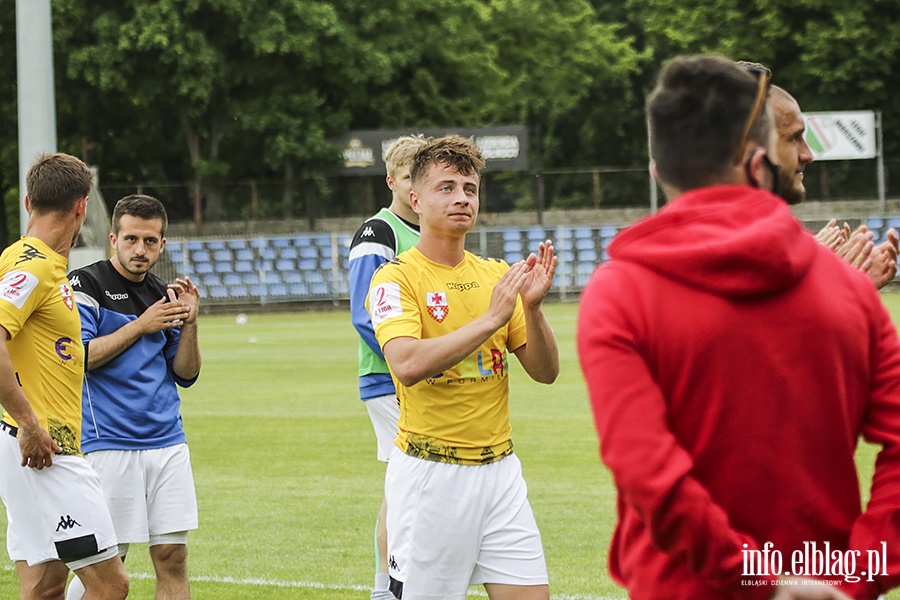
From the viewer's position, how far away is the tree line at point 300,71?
43750 millimetres

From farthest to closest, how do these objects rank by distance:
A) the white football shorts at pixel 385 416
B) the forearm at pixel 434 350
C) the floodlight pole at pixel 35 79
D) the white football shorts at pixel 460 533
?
the floodlight pole at pixel 35 79
the white football shorts at pixel 385 416
the white football shorts at pixel 460 533
the forearm at pixel 434 350

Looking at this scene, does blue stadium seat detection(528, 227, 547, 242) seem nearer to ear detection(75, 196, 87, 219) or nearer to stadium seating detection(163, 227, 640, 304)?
stadium seating detection(163, 227, 640, 304)

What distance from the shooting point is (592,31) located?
181 feet

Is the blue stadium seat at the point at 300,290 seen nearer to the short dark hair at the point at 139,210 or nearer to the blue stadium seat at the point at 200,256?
the blue stadium seat at the point at 200,256

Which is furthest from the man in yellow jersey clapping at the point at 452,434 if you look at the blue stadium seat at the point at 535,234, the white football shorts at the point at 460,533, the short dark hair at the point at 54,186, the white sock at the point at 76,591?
the blue stadium seat at the point at 535,234

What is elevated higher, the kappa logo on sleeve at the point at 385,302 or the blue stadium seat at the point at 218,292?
the kappa logo on sleeve at the point at 385,302

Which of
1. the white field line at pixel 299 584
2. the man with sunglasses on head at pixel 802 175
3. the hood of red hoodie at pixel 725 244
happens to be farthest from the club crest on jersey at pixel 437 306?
the white field line at pixel 299 584

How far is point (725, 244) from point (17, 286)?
354 centimetres

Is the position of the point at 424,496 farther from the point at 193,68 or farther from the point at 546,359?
the point at 193,68

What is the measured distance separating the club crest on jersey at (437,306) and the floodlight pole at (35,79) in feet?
34.3

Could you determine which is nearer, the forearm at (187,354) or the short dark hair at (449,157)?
the short dark hair at (449,157)

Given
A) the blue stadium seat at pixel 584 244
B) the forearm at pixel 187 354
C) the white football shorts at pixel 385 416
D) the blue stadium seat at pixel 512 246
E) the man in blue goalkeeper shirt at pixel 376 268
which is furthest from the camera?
the blue stadium seat at pixel 512 246

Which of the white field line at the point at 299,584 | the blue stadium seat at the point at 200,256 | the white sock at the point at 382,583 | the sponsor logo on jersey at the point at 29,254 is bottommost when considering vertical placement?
the white field line at the point at 299,584

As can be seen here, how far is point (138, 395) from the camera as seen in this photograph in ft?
20.3
